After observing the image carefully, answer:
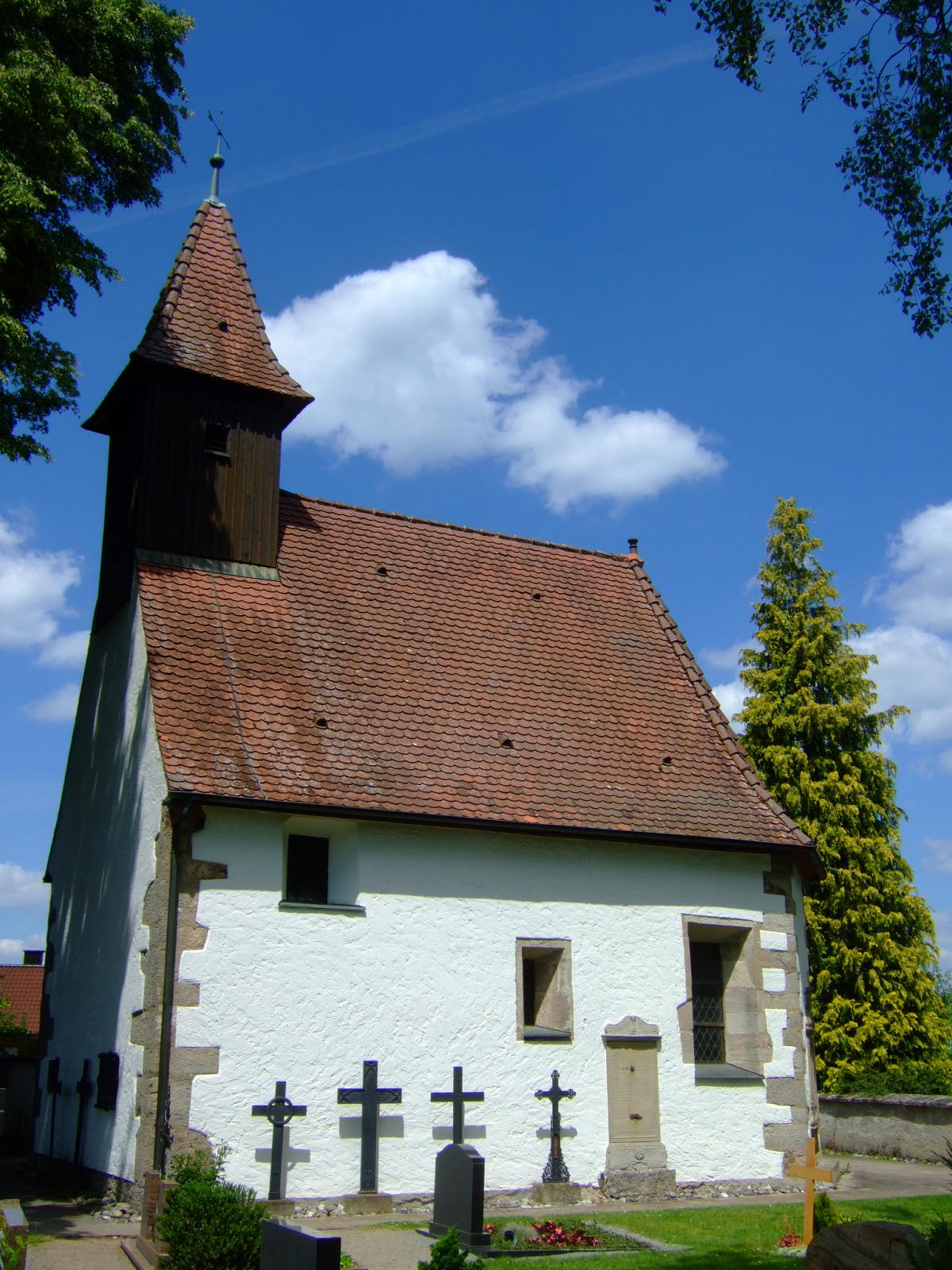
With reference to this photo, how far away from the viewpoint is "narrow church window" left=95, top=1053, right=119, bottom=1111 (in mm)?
12977

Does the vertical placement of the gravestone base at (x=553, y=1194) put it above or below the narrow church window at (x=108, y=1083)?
below

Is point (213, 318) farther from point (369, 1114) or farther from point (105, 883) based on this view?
point (369, 1114)

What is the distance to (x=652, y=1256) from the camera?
9945 millimetres

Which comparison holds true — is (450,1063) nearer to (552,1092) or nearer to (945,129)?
(552,1092)

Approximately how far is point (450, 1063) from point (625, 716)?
5563 millimetres

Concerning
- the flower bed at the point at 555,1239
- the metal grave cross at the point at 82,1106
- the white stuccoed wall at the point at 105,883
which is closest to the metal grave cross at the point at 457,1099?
the flower bed at the point at 555,1239

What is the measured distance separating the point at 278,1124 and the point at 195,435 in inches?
345

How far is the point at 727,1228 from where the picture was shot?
1165 cm

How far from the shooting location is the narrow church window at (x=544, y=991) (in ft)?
45.5

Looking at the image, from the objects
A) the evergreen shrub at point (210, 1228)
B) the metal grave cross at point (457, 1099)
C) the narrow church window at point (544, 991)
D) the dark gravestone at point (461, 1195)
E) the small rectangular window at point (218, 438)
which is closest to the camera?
the evergreen shrub at point (210, 1228)

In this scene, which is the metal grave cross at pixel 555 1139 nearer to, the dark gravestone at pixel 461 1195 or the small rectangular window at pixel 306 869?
the dark gravestone at pixel 461 1195

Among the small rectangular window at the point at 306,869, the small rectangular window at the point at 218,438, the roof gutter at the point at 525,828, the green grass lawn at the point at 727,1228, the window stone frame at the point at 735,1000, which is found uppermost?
the small rectangular window at the point at 218,438

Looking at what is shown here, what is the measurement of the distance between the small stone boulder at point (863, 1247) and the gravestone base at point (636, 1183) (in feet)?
20.1

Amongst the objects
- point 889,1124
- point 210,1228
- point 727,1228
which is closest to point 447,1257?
point 210,1228
